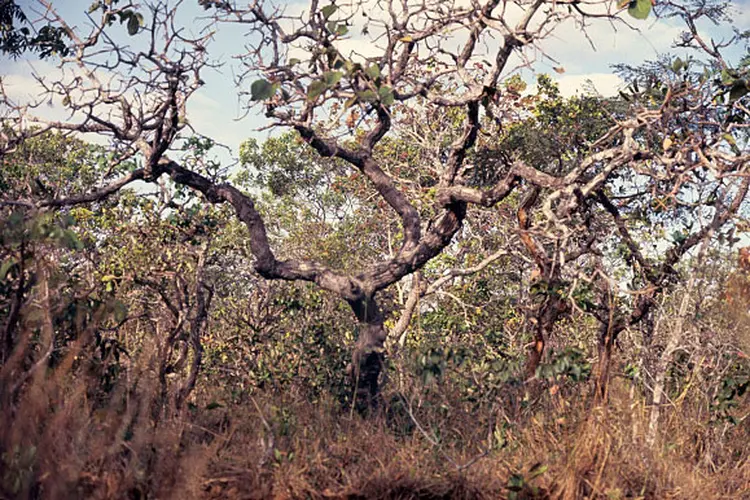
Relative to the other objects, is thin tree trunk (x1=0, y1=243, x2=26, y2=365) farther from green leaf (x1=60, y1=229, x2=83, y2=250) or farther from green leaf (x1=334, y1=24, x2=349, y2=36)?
green leaf (x1=334, y1=24, x2=349, y2=36)

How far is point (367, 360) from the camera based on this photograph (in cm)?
600

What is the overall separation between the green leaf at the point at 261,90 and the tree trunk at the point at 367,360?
1.99 meters

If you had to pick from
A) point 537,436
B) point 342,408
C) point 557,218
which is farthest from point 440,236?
point 537,436

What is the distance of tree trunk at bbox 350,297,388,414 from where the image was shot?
19.4ft

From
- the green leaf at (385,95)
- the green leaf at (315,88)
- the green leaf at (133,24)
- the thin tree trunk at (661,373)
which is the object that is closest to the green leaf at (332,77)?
the green leaf at (315,88)

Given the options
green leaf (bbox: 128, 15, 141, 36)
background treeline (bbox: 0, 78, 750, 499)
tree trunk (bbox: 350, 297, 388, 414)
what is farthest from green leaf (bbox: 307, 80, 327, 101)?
green leaf (bbox: 128, 15, 141, 36)

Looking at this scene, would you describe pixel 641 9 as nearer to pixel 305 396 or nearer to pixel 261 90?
pixel 261 90

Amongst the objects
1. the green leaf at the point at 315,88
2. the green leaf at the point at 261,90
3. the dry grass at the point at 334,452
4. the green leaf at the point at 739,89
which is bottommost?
the dry grass at the point at 334,452

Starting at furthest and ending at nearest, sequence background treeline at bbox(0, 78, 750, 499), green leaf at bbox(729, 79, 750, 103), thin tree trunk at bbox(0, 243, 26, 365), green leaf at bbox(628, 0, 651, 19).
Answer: green leaf at bbox(729, 79, 750, 103) → green leaf at bbox(628, 0, 651, 19) → thin tree trunk at bbox(0, 243, 26, 365) → background treeline at bbox(0, 78, 750, 499)

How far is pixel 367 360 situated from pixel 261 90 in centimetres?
245

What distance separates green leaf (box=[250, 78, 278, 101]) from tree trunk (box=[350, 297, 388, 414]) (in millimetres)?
1989

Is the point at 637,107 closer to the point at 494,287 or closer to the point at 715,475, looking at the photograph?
the point at 715,475

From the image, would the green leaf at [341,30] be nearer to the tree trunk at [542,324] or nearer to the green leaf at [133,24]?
the green leaf at [133,24]

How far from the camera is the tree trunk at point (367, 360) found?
5.92m
